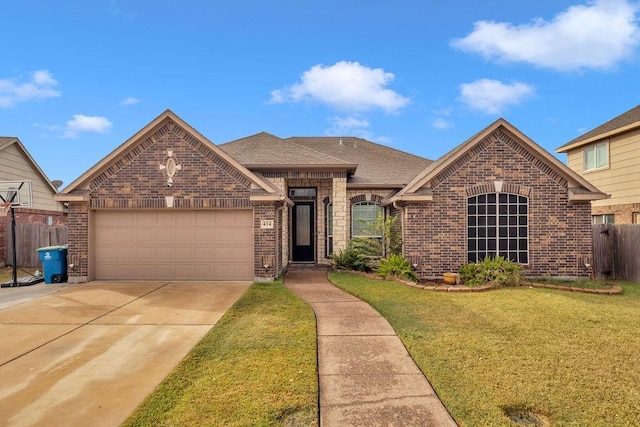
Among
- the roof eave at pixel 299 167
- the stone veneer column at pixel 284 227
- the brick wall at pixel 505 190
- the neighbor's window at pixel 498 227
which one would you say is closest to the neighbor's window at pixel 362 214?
the roof eave at pixel 299 167

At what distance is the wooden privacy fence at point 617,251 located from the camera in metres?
11.1

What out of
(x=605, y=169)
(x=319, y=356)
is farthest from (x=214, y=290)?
(x=605, y=169)

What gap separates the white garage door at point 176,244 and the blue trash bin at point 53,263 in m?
1.02

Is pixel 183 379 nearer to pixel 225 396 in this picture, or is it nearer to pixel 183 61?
pixel 225 396

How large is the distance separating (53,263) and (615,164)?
20621 millimetres

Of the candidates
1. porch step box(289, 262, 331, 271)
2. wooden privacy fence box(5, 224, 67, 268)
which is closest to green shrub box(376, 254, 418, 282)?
porch step box(289, 262, 331, 271)

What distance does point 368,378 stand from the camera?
14.0 feet

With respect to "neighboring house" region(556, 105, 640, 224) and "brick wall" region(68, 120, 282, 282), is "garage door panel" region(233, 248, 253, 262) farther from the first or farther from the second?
"neighboring house" region(556, 105, 640, 224)

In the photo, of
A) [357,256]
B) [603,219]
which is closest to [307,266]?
[357,256]

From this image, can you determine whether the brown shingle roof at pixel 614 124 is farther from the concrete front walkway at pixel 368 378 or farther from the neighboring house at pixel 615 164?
the concrete front walkway at pixel 368 378

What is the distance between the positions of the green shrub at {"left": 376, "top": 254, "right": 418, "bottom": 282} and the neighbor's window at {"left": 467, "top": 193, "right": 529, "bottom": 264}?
1978mm

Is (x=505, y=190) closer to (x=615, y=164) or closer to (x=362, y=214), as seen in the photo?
(x=362, y=214)

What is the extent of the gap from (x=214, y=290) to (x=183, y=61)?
10196 mm

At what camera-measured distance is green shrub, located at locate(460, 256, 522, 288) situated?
9758 millimetres
